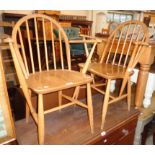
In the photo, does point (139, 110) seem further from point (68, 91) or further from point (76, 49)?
point (76, 49)

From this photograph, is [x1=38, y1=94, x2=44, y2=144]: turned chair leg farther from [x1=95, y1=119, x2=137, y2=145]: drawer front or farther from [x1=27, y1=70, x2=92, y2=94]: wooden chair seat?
[x1=95, y1=119, x2=137, y2=145]: drawer front

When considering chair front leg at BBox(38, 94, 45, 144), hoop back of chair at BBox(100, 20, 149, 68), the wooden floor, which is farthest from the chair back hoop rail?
chair front leg at BBox(38, 94, 45, 144)

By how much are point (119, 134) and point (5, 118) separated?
0.87m

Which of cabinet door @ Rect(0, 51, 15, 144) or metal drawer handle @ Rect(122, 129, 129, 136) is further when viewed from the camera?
metal drawer handle @ Rect(122, 129, 129, 136)

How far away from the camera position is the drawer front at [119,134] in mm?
1265

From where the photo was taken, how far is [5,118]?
1.10 m

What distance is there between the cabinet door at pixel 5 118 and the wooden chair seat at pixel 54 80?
0.51 feet

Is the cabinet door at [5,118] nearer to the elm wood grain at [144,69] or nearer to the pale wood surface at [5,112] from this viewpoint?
the pale wood surface at [5,112]

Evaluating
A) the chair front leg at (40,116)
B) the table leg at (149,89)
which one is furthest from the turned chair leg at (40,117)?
the table leg at (149,89)

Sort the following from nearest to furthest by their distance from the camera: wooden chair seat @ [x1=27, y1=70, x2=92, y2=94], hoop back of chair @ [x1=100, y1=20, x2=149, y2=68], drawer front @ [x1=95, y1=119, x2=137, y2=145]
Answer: wooden chair seat @ [x1=27, y1=70, x2=92, y2=94]
drawer front @ [x1=95, y1=119, x2=137, y2=145]
hoop back of chair @ [x1=100, y1=20, x2=149, y2=68]

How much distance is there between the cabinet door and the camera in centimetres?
106

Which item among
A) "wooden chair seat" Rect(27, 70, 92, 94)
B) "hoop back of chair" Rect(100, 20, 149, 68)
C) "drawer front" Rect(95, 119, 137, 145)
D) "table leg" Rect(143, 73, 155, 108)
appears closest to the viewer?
"wooden chair seat" Rect(27, 70, 92, 94)

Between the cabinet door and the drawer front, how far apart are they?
0.59m
